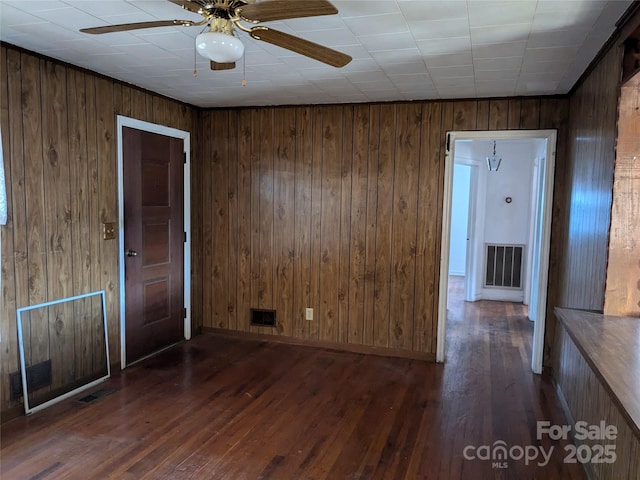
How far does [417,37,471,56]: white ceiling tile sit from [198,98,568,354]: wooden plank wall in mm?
1339

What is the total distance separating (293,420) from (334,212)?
78.7 inches

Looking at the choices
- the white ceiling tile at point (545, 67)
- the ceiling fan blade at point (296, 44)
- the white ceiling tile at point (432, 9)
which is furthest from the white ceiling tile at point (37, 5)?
the white ceiling tile at point (545, 67)

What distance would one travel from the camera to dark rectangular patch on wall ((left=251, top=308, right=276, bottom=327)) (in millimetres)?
4652

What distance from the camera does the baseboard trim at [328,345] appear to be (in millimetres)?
4223

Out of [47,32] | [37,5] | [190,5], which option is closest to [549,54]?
[190,5]

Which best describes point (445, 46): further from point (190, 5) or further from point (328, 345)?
point (328, 345)

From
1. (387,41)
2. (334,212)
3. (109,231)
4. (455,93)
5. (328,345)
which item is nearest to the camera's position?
(387,41)

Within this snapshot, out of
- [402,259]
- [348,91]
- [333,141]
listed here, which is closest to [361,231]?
[402,259]

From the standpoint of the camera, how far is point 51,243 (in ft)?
10.2

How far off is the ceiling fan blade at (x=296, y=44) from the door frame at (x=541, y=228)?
2.16m

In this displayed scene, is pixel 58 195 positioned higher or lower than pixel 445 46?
lower

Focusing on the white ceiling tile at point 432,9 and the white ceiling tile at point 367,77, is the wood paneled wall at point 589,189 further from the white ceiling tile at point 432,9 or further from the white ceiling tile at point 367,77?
the white ceiling tile at point 367,77

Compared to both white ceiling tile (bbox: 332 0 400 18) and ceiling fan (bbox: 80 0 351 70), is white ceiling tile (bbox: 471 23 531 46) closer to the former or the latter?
white ceiling tile (bbox: 332 0 400 18)

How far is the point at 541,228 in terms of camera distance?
385 centimetres
